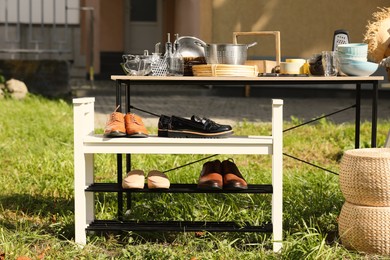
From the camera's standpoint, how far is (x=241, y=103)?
13.8 meters

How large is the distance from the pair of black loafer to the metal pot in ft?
1.24

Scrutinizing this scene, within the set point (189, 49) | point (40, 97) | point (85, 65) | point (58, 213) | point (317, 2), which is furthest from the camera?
point (85, 65)

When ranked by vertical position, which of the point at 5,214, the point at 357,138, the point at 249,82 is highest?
the point at 249,82

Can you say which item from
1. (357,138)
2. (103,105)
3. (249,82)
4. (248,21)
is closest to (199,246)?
(249,82)

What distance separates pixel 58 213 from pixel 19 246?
95 centimetres

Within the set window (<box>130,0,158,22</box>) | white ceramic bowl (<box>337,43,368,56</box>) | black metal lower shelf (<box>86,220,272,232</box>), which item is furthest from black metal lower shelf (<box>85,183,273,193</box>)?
window (<box>130,0,158,22</box>)

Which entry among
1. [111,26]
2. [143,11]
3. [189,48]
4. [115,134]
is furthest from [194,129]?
[143,11]

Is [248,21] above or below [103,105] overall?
above

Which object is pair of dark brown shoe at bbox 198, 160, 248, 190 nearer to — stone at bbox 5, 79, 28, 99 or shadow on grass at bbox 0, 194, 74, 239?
shadow on grass at bbox 0, 194, 74, 239

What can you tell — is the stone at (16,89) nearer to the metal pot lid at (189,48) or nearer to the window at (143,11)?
the metal pot lid at (189,48)

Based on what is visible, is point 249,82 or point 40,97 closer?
point 249,82

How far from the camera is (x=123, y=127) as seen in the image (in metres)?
4.57

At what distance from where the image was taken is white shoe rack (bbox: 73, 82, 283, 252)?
14.7 feet

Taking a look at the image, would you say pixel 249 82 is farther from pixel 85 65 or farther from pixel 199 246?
pixel 85 65
